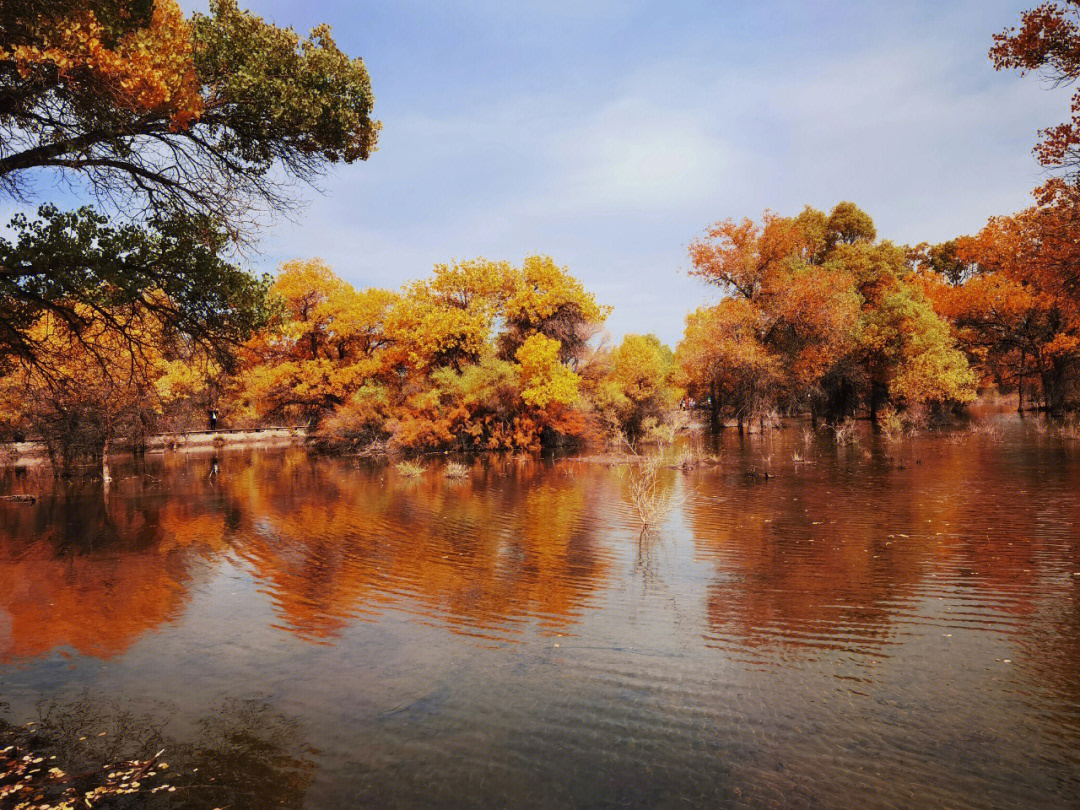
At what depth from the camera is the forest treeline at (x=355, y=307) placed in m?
7.41

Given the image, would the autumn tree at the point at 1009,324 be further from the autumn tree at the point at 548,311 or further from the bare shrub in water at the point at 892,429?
the autumn tree at the point at 548,311

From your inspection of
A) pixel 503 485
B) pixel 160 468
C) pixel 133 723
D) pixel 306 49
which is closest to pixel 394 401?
pixel 160 468

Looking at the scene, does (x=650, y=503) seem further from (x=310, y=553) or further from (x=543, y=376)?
(x=543, y=376)

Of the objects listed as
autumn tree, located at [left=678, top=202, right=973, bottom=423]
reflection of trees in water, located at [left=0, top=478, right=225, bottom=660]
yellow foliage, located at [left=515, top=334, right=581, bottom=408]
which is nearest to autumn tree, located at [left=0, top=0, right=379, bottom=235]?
reflection of trees in water, located at [left=0, top=478, right=225, bottom=660]

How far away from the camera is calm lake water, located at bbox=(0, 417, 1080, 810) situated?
4.51 meters

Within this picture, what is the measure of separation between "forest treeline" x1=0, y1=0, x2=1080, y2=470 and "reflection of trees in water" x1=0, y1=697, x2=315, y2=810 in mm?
4898

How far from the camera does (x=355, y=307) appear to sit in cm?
3800

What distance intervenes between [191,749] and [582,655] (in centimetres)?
363

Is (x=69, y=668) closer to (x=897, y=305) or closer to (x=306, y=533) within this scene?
(x=306, y=533)

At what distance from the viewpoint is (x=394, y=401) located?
34219 mm

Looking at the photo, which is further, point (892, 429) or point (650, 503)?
point (892, 429)

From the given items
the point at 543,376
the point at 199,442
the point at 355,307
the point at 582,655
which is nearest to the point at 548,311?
the point at 543,376

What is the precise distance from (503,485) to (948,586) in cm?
1389

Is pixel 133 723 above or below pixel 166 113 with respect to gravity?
below
